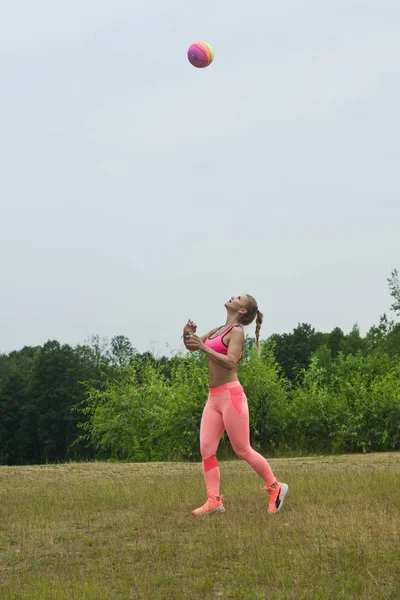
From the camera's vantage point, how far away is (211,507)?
8.62 m

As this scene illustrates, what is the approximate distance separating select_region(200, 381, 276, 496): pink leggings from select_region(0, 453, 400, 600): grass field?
18.6 inches

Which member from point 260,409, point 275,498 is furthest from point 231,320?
point 260,409

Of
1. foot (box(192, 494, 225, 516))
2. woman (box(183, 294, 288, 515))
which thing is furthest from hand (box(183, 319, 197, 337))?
foot (box(192, 494, 225, 516))

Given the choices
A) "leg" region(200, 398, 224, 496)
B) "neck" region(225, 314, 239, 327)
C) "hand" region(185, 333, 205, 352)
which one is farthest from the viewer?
"neck" region(225, 314, 239, 327)

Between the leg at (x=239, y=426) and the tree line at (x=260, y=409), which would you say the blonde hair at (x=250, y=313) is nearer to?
the leg at (x=239, y=426)

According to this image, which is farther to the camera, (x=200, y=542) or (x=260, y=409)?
(x=260, y=409)

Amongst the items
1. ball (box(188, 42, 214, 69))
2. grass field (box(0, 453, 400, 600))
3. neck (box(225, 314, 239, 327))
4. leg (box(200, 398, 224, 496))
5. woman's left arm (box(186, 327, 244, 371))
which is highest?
ball (box(188, 42, 214, 69))

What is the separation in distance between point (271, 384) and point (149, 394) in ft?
15.2

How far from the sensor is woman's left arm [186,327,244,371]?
27.7ft

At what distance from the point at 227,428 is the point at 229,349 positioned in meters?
0.85

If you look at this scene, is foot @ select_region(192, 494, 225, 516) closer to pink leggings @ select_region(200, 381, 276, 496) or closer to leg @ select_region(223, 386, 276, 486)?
pink leggings @ select_region(200, 381, 276, 496)

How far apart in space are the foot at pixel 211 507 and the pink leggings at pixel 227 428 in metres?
0.06

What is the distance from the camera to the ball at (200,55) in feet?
42.3

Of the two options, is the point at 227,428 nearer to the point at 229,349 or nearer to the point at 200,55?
the point at 229,349
